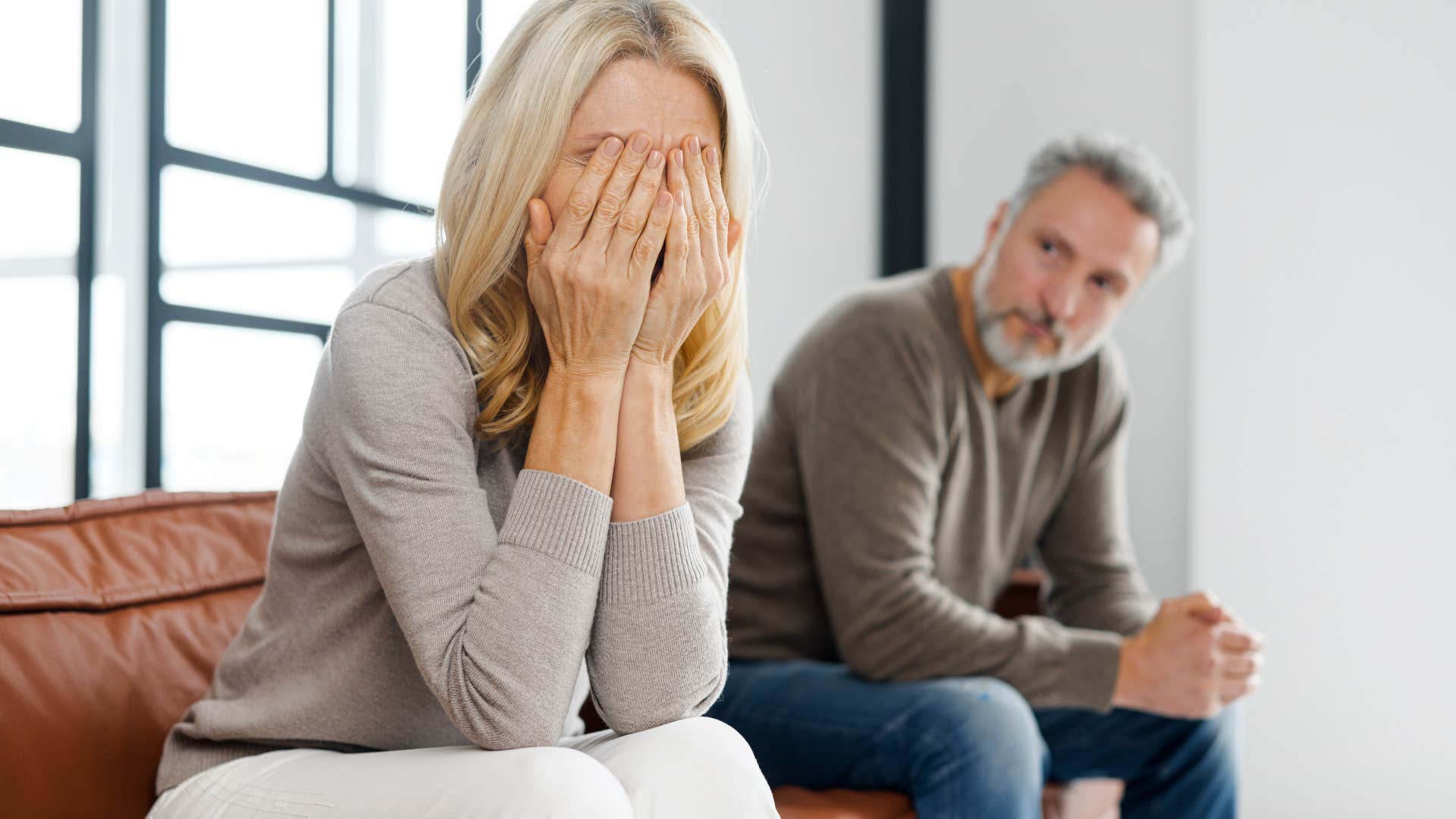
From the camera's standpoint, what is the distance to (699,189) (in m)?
1.18

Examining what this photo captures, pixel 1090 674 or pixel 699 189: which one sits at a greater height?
pixel 699 189

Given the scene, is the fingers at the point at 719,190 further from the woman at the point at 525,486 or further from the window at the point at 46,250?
the window at the point at 46,250

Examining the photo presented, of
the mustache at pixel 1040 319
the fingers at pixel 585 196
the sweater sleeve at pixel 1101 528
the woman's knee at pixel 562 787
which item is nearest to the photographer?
the woman's knee at pixel 562 787

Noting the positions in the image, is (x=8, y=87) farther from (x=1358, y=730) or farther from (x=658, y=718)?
(x=1358, y=730)

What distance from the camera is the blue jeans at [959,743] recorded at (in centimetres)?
150

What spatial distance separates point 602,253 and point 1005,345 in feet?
3.04

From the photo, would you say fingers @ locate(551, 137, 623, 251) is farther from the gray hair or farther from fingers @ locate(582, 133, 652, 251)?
the gray hair

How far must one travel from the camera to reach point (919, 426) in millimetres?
1767

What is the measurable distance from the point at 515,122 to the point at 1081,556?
4.49 ft

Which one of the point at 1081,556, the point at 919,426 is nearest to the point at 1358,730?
the point at 1081,556

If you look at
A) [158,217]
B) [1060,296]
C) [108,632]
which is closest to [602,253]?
[108,632]

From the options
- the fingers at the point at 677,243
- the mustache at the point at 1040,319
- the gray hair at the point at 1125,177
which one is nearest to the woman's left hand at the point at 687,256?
the fingers at the point at 677,243

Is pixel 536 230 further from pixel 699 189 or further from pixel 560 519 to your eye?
pixel 560 519

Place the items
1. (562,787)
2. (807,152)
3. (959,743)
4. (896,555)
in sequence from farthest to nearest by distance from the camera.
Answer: (807,152), (896,555), (959,743), (562,787)
